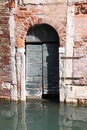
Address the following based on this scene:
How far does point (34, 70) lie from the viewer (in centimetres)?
971

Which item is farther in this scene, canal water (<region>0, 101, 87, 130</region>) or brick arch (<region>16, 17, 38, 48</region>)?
brick arch (<region>16, 17, 38, 48</region>)

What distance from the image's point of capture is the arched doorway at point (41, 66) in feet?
31.5

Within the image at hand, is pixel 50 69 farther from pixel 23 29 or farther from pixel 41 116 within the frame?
pixel 41 116

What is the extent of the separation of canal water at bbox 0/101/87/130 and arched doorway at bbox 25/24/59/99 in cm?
35

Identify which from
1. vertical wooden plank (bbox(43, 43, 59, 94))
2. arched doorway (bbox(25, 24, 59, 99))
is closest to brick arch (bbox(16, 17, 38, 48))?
arched doorway (bbox(25, 24, 59, 99))

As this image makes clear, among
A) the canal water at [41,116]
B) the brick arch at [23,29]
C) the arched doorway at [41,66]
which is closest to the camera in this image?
the canal water at [41,116]

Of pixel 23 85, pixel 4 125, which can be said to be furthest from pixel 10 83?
pixel 4 125

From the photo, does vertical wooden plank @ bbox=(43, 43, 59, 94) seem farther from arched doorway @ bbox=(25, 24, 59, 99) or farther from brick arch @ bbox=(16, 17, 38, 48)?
brick arch @ bbox=(16, 17, 38, 48)

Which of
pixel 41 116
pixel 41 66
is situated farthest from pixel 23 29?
pixel 41 116

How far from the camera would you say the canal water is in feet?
26.4

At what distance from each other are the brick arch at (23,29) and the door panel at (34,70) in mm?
338

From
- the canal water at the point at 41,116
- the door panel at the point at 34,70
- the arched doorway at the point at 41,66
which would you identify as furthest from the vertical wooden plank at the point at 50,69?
the canal water at the point at 41,116

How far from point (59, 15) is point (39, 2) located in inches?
23.6

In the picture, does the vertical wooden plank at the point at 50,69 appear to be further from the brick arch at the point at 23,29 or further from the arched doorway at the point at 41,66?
the brick arch at the point at 23,29
